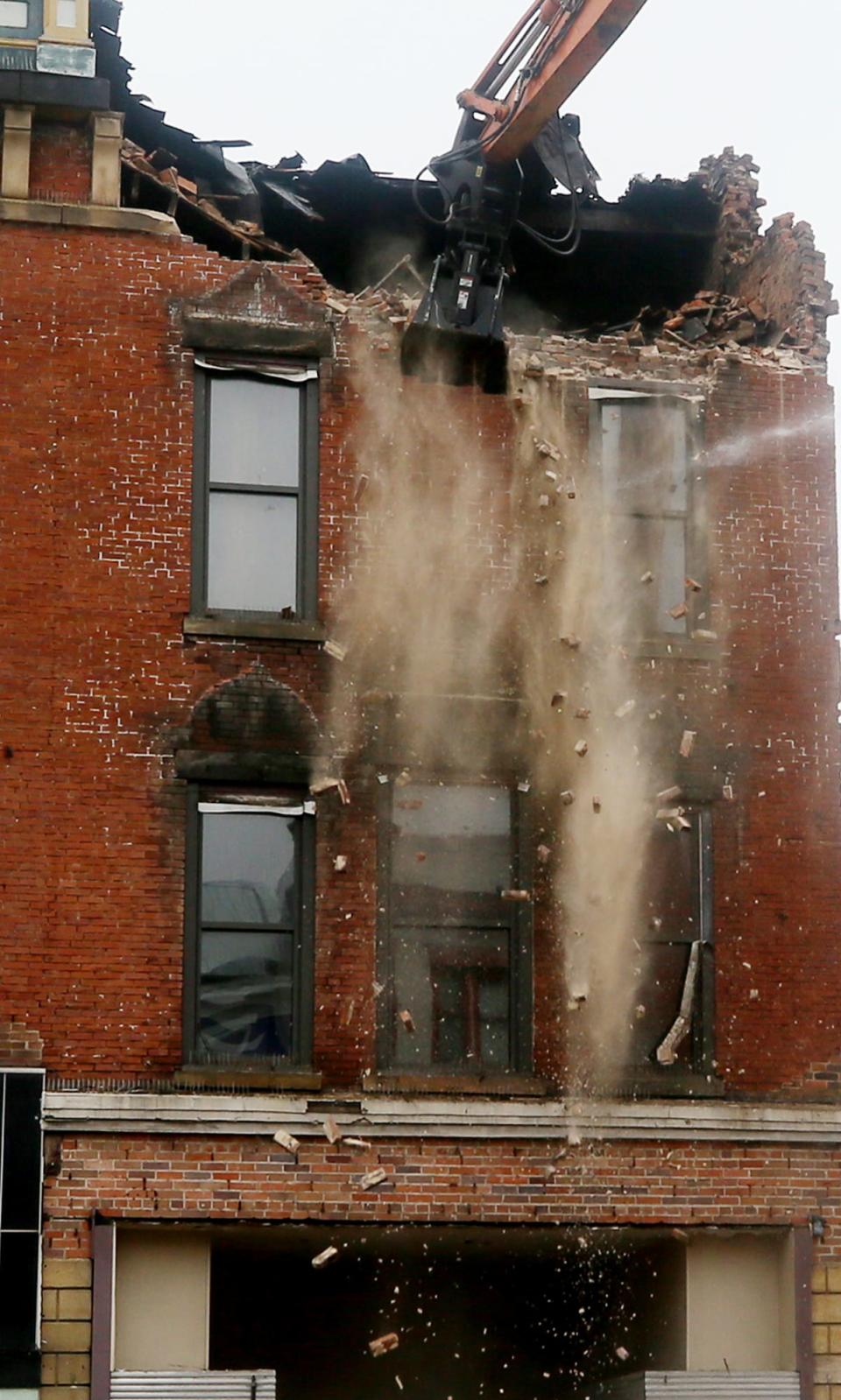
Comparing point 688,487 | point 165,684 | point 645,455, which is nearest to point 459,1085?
point 165,684

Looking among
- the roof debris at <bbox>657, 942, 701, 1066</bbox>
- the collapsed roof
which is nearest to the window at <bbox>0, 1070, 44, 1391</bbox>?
the roof debris at <bbox>657, 942, 701, 1066</bbox>

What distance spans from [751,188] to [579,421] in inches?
133

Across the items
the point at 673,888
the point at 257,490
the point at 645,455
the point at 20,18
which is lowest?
the point at 673,888

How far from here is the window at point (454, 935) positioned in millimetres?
19266

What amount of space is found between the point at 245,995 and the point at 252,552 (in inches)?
142

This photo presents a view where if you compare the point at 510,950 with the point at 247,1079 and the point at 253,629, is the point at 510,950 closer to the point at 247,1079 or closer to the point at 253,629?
the point at 247,1079

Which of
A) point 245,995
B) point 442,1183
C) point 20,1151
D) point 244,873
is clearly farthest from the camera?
point 244,873

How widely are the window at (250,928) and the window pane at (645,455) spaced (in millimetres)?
3926

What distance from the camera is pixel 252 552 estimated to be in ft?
64.9

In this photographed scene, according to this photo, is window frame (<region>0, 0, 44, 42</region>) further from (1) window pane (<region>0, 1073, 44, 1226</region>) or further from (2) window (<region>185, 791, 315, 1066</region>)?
(1) window pane (<region>0, 1073, 44, 1226</region>)

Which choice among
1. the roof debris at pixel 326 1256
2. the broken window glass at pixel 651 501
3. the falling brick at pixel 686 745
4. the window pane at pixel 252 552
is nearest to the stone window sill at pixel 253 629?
the window pane at pixel 252 552

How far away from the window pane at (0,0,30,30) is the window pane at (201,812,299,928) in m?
6.85

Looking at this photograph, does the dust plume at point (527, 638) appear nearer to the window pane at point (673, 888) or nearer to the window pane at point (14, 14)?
the window pane at point (673, 888)

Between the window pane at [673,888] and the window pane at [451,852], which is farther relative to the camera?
the window pane at [673,888]
